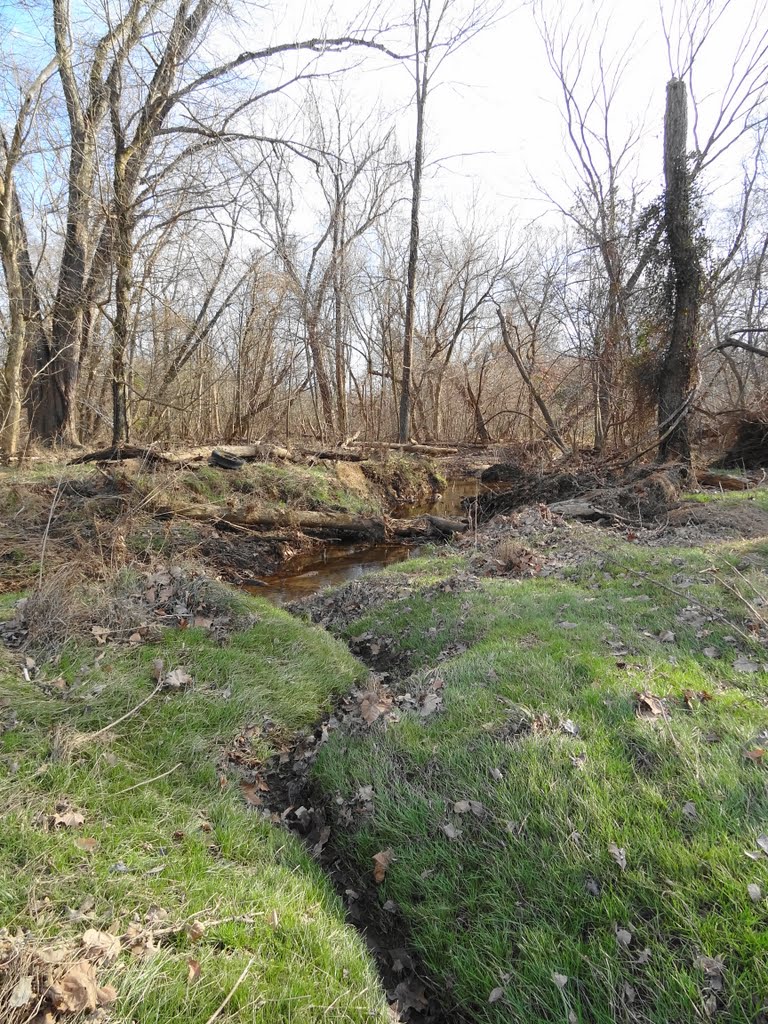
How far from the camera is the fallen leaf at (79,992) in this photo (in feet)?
6.43

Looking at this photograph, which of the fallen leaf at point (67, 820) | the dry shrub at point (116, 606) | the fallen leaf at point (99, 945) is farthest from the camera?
the dry shrub at point (116, 606)

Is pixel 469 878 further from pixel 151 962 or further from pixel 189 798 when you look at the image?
pixel 189 798

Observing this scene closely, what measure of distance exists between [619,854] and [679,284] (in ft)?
43.8

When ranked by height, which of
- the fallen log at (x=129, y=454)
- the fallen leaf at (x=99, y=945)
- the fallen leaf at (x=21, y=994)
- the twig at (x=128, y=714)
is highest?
the fallen log at (x=129, y=454)

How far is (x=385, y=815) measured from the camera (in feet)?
11.1

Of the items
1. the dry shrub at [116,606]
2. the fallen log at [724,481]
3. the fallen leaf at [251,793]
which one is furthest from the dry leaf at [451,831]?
the fallen log at [724,481]

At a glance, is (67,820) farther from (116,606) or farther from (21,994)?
(116,606)

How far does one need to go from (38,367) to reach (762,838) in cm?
1735

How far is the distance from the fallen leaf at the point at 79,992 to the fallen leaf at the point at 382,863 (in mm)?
1486

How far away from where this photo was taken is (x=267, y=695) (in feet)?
15.6

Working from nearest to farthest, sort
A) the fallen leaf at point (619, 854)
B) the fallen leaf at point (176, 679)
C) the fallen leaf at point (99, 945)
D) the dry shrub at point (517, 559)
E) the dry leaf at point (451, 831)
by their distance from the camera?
the fallen leaf at point (99, 945) → the fallen leaf at point (619, 854) → the dry leaf at point (451, 831) → the fallen leaf at point (176, 679) → the dry shrub at point (517, 559)

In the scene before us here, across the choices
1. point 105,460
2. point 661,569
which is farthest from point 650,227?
point 105,460

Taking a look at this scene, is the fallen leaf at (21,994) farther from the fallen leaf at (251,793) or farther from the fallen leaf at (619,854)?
the fallen leaf at (619,854)

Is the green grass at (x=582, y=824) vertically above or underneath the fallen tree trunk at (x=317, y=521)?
underneath
